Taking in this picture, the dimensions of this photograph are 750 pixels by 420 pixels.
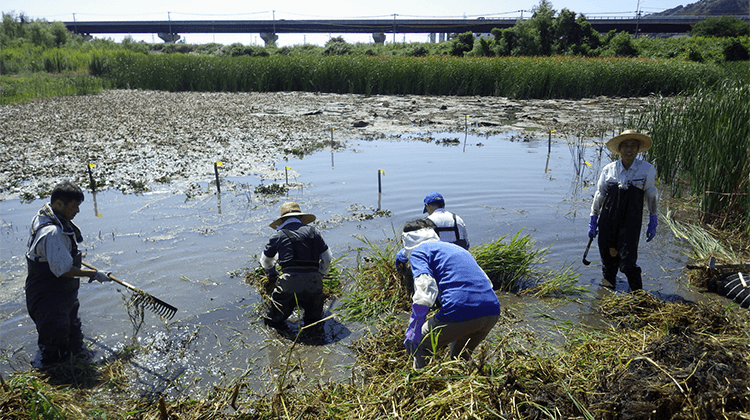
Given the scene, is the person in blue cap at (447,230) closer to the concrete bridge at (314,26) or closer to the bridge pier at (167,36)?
the concrete bridge at (314,26)

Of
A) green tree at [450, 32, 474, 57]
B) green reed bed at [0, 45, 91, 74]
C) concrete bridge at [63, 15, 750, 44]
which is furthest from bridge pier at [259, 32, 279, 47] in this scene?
green reed bed at [0, 45, 91, 74]

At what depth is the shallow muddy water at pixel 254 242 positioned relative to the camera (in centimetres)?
478

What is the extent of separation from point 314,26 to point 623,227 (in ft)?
253

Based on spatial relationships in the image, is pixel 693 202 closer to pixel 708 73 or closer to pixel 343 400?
pixel 343 400

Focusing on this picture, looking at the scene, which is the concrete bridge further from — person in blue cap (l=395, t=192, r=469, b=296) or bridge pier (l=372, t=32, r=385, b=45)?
person in blue cap (l=395, t=192, r=469, b=296)

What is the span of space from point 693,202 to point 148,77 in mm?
28520

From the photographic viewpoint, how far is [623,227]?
5480mm

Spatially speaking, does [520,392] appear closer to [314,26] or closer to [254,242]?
[254,242]

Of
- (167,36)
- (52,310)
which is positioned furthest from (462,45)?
(167,36)

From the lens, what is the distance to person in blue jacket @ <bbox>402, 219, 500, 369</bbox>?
12.1ft

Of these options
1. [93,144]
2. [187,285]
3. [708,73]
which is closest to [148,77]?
[93,144]

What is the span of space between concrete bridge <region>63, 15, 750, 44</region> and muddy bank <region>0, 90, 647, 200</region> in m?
51.3

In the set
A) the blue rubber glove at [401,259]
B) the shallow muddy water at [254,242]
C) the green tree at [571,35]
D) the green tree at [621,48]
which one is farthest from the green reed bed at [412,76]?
the blue rubber glove at [401,259]

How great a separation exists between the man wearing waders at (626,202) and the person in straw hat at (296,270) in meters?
3.38
